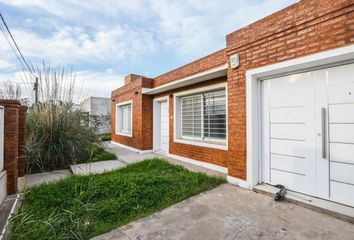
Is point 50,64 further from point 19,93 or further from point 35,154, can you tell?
point 19,93

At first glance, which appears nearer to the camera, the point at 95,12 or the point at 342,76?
the point at 342,76

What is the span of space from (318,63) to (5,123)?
19.1 feet

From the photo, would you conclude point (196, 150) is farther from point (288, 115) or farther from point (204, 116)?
point (288, 115)

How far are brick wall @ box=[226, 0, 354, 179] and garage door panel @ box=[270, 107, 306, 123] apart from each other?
58 centimetres

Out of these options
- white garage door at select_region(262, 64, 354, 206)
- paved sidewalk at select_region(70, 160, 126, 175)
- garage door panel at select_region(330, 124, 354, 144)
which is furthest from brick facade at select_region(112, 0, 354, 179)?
paved sidewalk at select_region(70, 160, 126, 175)

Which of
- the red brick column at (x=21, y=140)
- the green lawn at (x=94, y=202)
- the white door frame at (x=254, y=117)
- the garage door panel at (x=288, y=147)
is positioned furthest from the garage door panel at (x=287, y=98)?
the red brick column at (x=21, y=140)

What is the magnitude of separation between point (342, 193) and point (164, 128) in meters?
6.38

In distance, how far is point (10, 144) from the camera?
11.9ft

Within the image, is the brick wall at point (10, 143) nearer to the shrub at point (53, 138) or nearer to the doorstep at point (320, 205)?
the shrub at point (53, 138)

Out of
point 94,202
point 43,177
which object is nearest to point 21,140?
point 43,177

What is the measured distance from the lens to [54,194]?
3516 millimetres

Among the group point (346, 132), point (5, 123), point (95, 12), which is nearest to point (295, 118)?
point (346, 132)

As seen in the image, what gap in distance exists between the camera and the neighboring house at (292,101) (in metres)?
2.80

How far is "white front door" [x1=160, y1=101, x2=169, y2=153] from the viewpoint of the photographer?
813 centimetres
